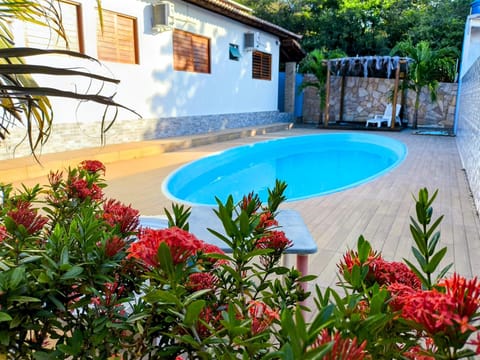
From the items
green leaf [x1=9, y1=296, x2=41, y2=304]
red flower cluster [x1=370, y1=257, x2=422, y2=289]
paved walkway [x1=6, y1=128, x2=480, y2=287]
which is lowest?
paved walkway [x1=6, y1=128, x2=480, y2=287]

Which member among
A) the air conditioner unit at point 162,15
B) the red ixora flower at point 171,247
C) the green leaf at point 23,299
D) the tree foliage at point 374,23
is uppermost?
the tree foliage at point 374,23

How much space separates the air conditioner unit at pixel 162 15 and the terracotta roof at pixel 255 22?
1332 mm

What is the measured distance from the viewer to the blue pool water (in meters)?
7.65

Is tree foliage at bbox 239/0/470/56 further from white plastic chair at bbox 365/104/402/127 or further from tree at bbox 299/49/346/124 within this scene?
white plastic chair at bbox 365/104/402/127

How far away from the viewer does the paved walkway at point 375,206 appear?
3619 mm

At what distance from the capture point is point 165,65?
34.3 ft

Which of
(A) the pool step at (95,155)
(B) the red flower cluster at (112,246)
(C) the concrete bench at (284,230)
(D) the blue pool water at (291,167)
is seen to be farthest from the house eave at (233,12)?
(B) the red flower cluster at (112,246)

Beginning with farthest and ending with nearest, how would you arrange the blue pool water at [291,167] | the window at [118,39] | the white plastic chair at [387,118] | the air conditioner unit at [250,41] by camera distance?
the white plastic chair at [387,118] → the air conditioner unit at [250,41] → the window at [118,39] → the blue pool water at [291,167]

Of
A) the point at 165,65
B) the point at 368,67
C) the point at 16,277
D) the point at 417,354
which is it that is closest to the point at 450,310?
the point at 417,354

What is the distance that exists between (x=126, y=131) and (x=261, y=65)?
769cm

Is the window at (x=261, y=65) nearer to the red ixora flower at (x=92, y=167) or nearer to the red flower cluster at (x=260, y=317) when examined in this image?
the red ixora flower at (x=92, y=167)

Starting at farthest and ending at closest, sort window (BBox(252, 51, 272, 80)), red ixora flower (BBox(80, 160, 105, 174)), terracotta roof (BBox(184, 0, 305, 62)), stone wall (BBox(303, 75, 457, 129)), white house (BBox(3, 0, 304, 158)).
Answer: stone wall (BBox(303, 75, 457, 129))
window (BBox(252, 51, 272, 80))
terracotta roof (BBox(184, 0, 305, 62))
white house (BBox(3, 0, 304, 158))
red ixora flower (BBox(80, 160, 105, 174))

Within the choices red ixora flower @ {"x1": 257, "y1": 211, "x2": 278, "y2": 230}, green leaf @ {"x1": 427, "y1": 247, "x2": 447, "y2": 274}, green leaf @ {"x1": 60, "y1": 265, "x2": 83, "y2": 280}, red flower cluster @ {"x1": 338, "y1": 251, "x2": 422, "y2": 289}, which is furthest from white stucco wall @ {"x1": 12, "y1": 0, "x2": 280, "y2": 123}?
green leaf @ {"x1": 427, "y1": 247, "x2": 447, "y2": 274}

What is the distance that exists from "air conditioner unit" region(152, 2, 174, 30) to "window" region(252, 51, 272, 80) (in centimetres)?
562
